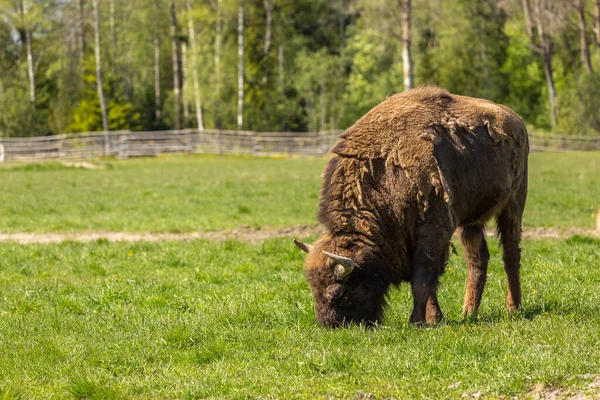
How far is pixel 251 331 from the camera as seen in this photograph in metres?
7.18

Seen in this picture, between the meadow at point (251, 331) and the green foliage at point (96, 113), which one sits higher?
the green foliage at point (96, 113)

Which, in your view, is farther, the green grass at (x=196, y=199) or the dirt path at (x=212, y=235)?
the green grass at (x=196, y=199)

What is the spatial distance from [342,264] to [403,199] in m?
0.85

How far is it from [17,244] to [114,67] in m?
50.1

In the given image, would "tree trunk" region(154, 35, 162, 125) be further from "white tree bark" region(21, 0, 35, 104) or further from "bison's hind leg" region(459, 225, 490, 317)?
"bison's hind leg" region(459, 225, 490, 317)

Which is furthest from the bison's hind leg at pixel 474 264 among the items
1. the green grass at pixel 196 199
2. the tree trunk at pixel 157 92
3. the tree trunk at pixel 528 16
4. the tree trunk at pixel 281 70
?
the tree trunk at pixel 157 92

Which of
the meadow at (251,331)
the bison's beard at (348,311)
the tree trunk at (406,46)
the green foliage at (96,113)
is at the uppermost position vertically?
the tree trunk at (406,46)

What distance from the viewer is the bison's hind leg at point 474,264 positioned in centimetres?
789

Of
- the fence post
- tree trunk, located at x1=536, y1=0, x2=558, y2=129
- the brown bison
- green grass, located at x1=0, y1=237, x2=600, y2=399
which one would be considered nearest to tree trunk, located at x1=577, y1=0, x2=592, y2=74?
tree trunk, located at x1=536, y1=0, x2=558, y2=129

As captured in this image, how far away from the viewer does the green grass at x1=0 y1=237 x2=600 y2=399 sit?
18.5 feet

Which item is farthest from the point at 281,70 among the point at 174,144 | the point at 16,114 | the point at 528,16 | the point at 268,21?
the point at 16,114

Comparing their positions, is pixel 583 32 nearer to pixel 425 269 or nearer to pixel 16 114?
pixel 16 114

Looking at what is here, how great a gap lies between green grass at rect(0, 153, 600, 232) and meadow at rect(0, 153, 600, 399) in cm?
258

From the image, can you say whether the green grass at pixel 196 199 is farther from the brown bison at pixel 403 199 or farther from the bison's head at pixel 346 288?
the bison's head at pixel 346 288
